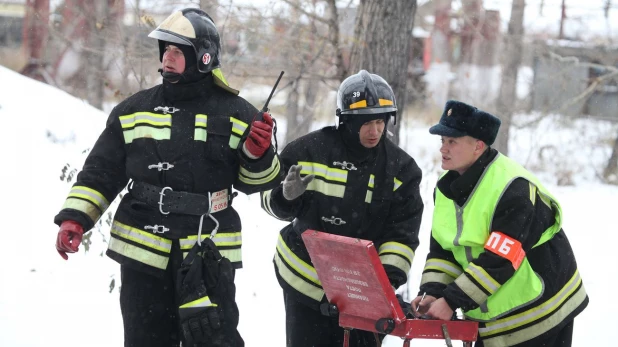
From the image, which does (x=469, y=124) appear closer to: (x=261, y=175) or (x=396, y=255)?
(x=396, y=255)

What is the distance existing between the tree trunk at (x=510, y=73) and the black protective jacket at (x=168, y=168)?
10809 millimetres

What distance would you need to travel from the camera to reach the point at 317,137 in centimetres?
420

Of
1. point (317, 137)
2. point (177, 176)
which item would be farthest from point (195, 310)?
point (317, 137)

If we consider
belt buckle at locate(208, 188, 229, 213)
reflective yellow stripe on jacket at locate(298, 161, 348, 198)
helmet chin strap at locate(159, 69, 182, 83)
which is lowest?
belt buckle at locate(208, 188, 229, 213)

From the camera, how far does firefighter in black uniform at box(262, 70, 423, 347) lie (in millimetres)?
4066

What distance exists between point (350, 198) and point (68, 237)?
1331 mm

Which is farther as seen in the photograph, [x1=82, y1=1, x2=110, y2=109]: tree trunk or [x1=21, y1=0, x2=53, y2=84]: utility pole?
[x1=21, y1=0, x2=53, y2=84]: utility pole

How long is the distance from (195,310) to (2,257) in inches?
126

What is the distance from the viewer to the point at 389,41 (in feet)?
21.7

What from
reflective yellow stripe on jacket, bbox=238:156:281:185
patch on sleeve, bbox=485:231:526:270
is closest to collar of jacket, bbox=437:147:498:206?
patch on sleeve, bbox=485:231:526:270

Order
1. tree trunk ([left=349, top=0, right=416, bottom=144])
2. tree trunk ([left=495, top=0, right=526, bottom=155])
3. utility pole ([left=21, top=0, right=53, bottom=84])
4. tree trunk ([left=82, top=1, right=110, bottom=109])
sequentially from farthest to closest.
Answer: utility pole ([left=21, top=0, right=53, bottom=84]) < tree trunk ([left=495, top=0, right=526, bottom=155]) < tree trunk ([left=82, top=1, right=110, bottom=109]) < tree trunk ([left=349, top=0, right=416, bottom=144])

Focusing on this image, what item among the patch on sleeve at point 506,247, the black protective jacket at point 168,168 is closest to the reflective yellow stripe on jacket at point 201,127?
A: the black protective jacket at point 168,168

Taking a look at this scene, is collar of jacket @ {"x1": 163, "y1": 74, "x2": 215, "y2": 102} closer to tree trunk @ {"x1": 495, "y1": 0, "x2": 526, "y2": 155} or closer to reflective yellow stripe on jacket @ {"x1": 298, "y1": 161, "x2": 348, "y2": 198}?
reflective yellow stripe on jacket @ {"x1": 298, "y1": 161, "x2": 348, "y2": 198}

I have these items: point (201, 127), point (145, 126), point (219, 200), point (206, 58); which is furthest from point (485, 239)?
point (145, 126)
